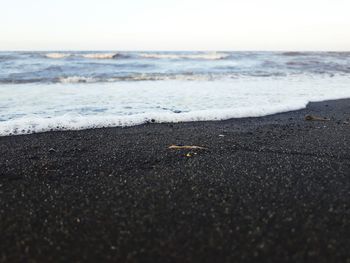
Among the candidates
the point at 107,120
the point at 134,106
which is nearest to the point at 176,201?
the point at 107,120

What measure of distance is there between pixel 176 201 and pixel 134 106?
484 cm

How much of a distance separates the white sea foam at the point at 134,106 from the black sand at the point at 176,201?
3.93 feet

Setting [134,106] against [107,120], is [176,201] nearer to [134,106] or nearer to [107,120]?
[107,120]

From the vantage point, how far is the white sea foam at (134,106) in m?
5.50

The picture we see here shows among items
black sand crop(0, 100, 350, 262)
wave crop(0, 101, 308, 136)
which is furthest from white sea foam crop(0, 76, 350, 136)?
black sand crop(0, 100, 350, 262)

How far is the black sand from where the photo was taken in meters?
1.86

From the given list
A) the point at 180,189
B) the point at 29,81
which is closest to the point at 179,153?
the point at 180,189

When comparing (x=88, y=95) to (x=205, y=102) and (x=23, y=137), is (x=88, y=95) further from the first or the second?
(x=23, y=137)

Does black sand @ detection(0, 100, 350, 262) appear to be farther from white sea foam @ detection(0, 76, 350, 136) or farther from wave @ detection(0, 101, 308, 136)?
white sea foam @ detection(0, 76, 350, 136)

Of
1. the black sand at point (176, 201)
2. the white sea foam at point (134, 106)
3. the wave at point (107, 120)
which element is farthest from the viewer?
the white sea foam at point (134, 106)

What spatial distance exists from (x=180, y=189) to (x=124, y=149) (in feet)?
4.91

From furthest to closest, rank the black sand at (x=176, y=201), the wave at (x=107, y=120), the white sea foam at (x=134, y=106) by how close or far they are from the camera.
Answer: the white sea foam at (x=134, y=106) → the wave at (x=107, y=120) → the black sand at (x=176, y=201)

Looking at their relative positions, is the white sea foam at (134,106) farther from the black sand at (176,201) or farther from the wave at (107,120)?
the black sand at (176,201)

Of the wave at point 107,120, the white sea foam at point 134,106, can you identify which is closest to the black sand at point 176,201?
the wave at point 107,120
